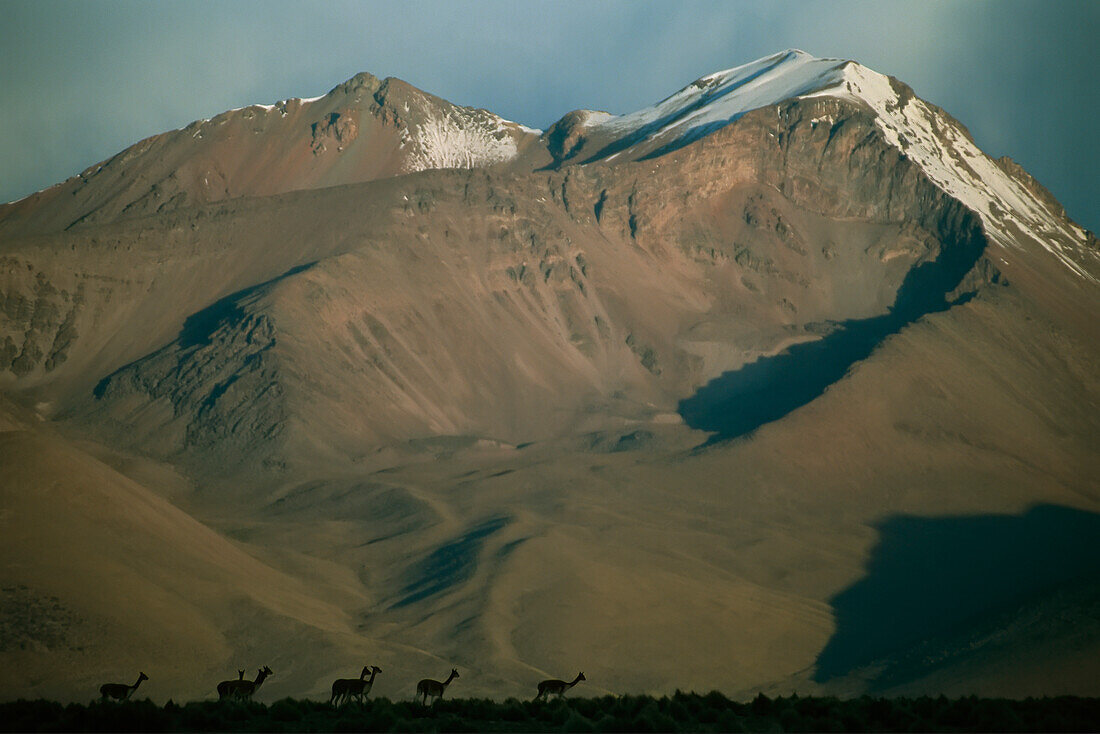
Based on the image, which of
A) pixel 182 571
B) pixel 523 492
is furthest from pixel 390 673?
pixel 523 492

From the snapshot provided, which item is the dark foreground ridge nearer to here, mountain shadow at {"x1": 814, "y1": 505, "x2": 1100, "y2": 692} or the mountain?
the mountain

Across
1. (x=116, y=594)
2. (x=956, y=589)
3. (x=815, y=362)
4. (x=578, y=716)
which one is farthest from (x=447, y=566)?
(x=815, y=362)

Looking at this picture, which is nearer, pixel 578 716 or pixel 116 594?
pixel 578 716

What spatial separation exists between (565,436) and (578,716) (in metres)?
121

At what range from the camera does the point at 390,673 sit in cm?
6362

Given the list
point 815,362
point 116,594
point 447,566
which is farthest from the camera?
point 815,362

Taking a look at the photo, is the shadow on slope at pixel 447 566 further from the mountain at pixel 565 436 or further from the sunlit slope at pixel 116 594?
the sunlit slope at pixel 116 594

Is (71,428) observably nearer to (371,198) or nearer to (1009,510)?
(371,198)

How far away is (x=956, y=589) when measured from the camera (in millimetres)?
103438

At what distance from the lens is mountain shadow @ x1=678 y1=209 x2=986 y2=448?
6280 inches

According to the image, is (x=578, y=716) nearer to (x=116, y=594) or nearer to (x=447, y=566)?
(x=116, y=594)

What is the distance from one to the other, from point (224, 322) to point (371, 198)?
3457 cm

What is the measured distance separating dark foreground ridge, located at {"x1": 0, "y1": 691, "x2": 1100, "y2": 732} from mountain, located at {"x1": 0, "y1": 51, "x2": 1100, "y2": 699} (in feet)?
76.7

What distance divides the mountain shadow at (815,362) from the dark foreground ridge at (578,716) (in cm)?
11482
